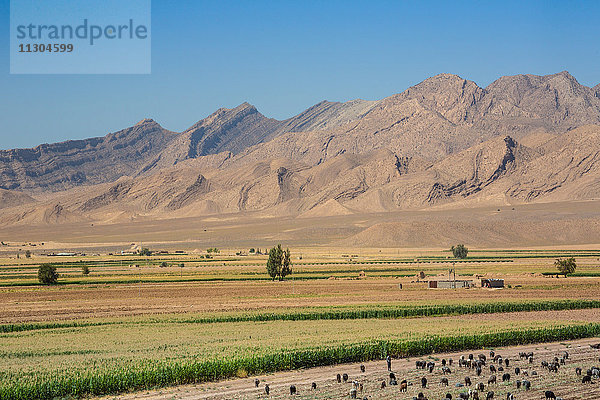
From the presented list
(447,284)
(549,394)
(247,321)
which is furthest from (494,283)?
(549,394)

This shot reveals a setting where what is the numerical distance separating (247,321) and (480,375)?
2565 cm

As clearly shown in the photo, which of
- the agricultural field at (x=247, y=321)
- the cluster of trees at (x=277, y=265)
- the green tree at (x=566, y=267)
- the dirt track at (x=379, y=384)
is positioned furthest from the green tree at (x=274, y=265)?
the dirt track at (x=379, y=384)

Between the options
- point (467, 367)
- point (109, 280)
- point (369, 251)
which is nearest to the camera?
point (467, 367)

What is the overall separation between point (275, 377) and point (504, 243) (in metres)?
162

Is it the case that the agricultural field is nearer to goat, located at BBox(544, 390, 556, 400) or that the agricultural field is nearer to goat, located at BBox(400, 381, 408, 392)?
goat, located at BBox(400, 381, 408, 392)

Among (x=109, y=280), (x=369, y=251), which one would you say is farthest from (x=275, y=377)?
(x=369, y=251)

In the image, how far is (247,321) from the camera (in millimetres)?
54844

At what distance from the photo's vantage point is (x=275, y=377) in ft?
109

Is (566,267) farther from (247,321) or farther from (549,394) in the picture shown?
(549,394)

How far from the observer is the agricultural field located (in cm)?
3288

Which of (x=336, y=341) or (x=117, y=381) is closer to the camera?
(x=117, y=381)

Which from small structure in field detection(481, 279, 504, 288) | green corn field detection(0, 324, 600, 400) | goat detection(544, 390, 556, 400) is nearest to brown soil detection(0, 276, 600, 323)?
small structure in field detection(481, 279, 504, 288)

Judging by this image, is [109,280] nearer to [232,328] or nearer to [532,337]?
[232,328]

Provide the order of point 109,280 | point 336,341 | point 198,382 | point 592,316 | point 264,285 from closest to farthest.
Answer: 1. point 198,382
2. point 336,341
3. point 592,316
4. point 264,285
5. point 109,280
